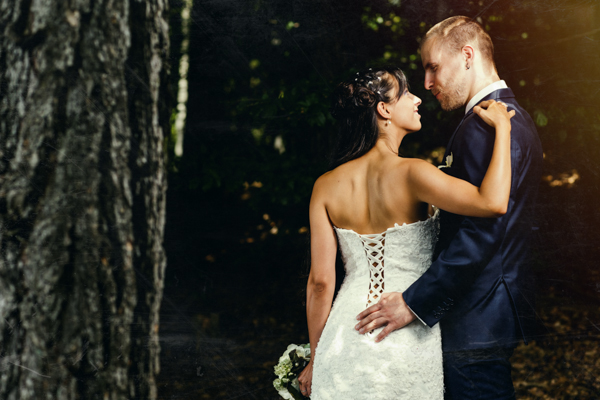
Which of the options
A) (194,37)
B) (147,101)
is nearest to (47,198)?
(147,101)

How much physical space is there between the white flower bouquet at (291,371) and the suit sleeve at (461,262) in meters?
0.85

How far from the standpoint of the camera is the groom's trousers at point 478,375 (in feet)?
6.71

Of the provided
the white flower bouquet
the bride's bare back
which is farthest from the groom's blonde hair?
the white flower bouquet

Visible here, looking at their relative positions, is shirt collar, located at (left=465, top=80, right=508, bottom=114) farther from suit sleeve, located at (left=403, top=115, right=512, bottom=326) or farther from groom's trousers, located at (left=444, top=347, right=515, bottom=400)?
groom's trousers, located at (left=444, top=347, right=515, bottom=400)

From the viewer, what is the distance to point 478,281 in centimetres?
206

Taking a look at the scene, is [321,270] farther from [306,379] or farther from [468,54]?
[468,54]

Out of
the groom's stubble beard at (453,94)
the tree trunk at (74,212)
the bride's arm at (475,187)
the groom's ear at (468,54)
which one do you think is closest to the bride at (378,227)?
the bride's arm at (475,187)

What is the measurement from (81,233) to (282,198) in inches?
53.6

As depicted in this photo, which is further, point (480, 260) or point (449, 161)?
point (449, 161)

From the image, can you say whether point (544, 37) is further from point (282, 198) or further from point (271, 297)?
point (271, 297)

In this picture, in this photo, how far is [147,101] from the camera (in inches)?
113

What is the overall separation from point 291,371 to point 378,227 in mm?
1064

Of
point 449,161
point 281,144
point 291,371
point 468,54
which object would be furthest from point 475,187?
point 291,371

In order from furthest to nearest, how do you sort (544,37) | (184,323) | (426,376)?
(184,323) < (544,37) < (426,376)
